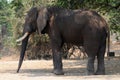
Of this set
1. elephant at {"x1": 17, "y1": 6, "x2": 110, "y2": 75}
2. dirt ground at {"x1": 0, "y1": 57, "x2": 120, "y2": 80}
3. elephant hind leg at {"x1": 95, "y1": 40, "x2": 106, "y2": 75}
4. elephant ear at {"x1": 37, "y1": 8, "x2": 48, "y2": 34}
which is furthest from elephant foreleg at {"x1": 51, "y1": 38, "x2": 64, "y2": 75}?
elephant hind leg at {"x1": 95, "y1": 40, "x2": 106, "y2": 75}

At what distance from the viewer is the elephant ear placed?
14422 mm

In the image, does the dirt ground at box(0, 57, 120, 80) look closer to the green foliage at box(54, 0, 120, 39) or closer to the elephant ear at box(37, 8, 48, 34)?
the elephant ear at box(37, 8, 48, 34)

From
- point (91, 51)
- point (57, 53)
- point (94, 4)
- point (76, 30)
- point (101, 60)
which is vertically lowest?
point (101, 60)

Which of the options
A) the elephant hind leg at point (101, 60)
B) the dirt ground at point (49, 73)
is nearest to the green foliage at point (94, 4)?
the elephant hind leg at point (101, 60)

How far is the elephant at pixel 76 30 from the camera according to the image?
45.3ft

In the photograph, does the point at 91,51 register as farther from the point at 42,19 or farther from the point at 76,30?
the point at 42,19

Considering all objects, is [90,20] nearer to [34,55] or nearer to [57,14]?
[57,14]

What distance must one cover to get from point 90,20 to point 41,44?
40.8 ft

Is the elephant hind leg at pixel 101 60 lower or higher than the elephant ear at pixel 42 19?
lower

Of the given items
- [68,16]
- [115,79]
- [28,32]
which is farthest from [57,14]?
[115,79]


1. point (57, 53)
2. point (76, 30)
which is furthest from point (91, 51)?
point (57, 53)

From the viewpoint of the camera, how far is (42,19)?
571 inches

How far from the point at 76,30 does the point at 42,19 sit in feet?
4.52

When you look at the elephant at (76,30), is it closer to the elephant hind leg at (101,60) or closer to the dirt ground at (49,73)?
the elephant hind leg at (101,60)
